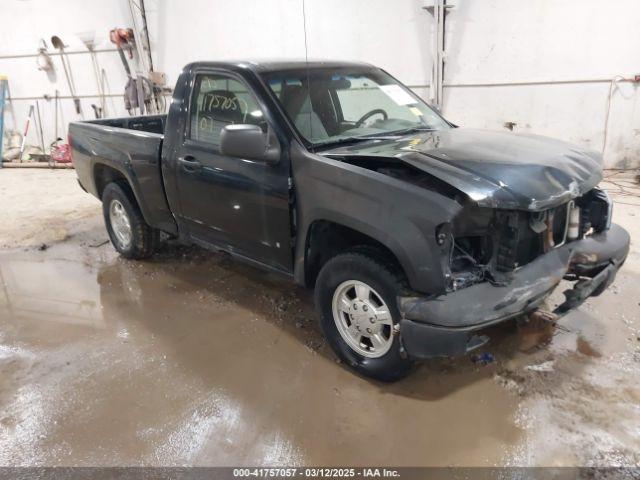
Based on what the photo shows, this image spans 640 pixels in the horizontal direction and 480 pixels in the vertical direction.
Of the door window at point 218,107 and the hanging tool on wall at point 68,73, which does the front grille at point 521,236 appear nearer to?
the door window at point 218,107

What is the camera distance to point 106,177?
177 inches

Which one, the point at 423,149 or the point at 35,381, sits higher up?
the point at 423,149

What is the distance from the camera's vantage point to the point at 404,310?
2252 mm

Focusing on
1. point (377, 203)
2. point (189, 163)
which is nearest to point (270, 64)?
point (189, 163)

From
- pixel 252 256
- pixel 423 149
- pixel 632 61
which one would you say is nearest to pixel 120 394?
pixel 252 256

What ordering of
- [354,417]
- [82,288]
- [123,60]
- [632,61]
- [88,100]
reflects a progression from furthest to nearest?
[88,100]
[123,60]
[632,61]
[82,288]
[354,417]

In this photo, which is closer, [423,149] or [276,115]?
[423,149]

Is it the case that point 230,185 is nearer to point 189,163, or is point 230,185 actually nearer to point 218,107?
point 189,163

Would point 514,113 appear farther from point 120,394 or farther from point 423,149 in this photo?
point 120,394

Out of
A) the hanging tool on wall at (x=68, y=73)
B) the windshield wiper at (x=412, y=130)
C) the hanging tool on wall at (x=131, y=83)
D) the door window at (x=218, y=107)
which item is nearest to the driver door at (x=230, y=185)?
the door window at (x=218, y=107)

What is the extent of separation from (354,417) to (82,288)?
276 cm

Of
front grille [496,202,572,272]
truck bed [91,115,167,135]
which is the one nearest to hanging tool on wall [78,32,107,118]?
truck bed [91,115,167,135]

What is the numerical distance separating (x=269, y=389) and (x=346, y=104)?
192 cm

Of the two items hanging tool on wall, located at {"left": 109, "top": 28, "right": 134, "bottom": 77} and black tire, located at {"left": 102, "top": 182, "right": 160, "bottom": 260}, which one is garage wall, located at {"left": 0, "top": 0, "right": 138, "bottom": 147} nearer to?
hanging tool on wall, located at {"left": 109, "top": 28, "right": 134, "bottom": 77}
